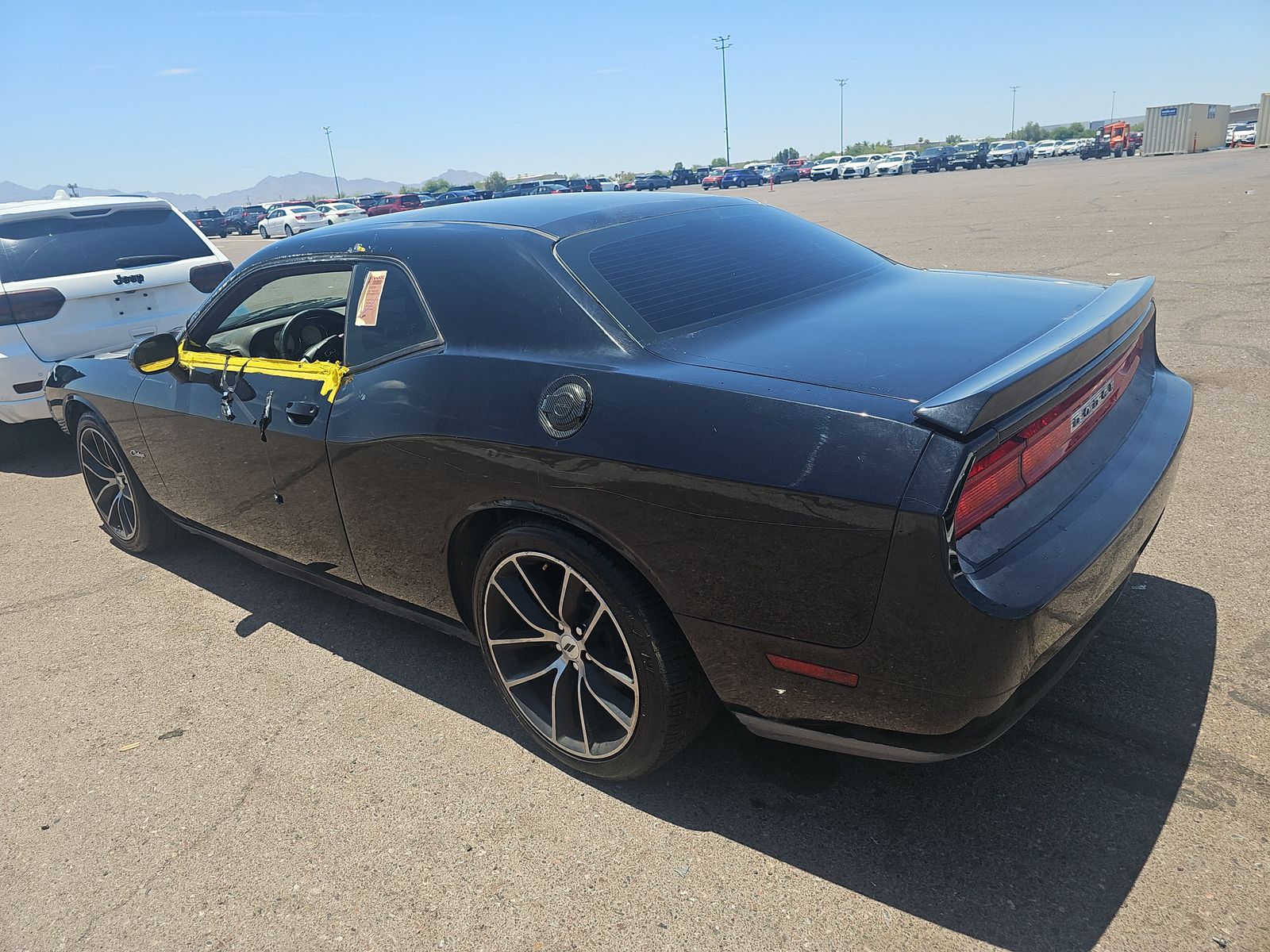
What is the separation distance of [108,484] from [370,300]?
257 cm

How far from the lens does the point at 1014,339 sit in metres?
2.38

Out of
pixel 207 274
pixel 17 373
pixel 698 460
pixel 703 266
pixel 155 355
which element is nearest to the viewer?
pixel 698 460

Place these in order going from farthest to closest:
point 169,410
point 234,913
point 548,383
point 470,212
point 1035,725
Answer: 1. point 169,410
2. point 470,212
3. point 1035,725
4. point 548,383
5. point 234,913

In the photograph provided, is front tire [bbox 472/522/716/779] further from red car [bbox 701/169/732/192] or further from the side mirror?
red car [bbox 701/169/732/192]

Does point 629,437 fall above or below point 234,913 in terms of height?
above

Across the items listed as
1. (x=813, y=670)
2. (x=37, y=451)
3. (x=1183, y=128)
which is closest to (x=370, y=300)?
(x=813, y=670)

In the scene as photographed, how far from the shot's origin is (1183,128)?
49.5 meters

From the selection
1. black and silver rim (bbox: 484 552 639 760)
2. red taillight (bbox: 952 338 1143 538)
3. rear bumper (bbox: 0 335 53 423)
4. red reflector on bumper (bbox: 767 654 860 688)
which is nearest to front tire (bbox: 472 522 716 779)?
black and silver rim (bbox: 484 552 639 760)

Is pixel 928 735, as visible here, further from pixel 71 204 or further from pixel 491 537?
pixel 71 204

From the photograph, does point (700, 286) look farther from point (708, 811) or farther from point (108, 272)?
point (108, 272)

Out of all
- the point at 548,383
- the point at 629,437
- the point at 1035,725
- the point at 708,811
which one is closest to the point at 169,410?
the point at 548,383

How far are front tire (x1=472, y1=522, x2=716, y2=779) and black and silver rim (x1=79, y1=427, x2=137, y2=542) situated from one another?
105 inches

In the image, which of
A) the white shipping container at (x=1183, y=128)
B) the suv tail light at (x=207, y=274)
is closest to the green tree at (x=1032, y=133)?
the white shipping container at (x=1183, y=128)

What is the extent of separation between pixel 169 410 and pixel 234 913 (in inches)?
91.2
